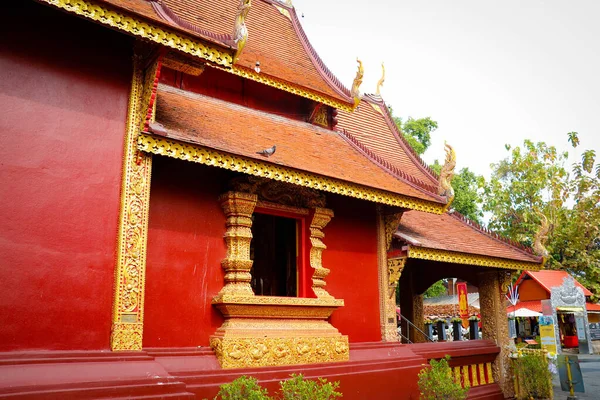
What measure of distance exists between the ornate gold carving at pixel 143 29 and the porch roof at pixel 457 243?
4043 millimetres

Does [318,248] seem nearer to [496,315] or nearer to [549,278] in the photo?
[496,315]

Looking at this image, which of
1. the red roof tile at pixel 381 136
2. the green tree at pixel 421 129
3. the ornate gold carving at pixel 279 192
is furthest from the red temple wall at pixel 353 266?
the green tree at pixel 421 129

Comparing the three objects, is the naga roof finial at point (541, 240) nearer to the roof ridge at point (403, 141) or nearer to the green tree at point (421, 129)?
the roof ridge at point (403, 141)

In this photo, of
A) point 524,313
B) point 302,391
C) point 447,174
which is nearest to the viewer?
point 302,391

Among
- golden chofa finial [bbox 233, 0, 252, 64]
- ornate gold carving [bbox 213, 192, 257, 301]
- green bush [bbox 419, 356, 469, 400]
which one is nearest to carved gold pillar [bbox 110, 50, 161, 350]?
golden chofa finial [bbox 233, 0, 252, 64]

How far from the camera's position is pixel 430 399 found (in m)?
6.72

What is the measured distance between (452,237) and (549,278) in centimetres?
1801

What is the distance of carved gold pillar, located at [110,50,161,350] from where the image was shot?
15.0ft

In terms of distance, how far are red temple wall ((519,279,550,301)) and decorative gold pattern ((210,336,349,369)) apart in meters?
20.5

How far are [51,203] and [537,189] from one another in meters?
25.6

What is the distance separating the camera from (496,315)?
9375 millimetres

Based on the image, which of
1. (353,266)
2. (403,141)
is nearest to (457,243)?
(353,266)

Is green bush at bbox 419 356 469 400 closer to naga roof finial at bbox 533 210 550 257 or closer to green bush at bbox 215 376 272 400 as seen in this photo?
green bush at bbox 215 376 272 400

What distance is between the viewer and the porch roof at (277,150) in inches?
206
